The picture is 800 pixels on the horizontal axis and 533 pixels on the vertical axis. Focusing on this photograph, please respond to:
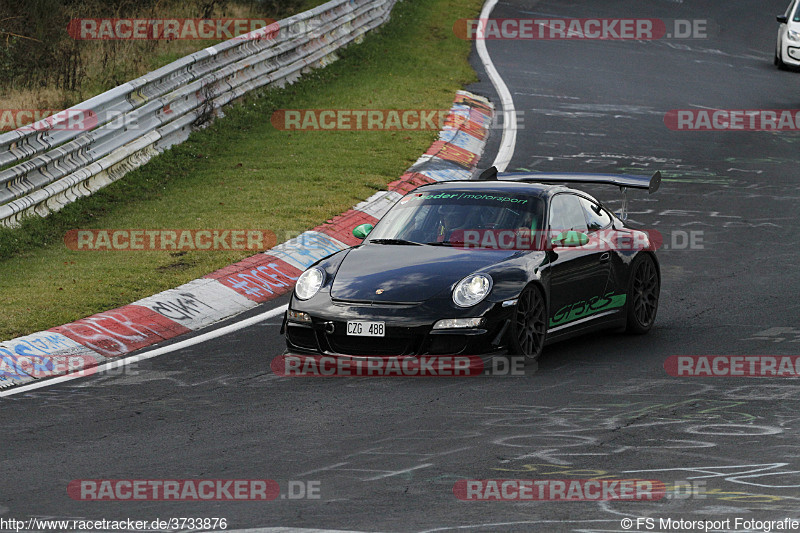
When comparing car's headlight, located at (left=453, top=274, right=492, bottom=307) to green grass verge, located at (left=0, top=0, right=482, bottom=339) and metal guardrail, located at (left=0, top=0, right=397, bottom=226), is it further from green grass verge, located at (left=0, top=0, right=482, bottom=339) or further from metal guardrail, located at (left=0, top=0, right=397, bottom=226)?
metal guardrail, located at (left=0, top=0, right=397, bottom=226)

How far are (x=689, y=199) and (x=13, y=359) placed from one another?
32.4 feet

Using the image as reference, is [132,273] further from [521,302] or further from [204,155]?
[204,155]

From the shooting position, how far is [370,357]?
30.4 feet

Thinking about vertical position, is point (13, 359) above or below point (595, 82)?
below

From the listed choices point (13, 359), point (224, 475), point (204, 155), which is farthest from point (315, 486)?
point (204, 155)

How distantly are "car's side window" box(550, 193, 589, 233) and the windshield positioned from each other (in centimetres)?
16
